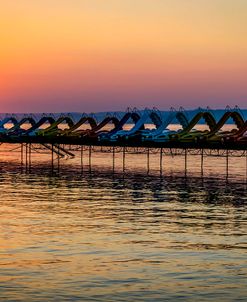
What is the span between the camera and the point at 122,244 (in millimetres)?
42594

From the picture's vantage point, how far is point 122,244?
42594 millimetres

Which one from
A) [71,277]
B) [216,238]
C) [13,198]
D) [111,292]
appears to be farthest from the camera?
[13,198]

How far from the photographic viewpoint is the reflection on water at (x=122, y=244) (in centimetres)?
3225

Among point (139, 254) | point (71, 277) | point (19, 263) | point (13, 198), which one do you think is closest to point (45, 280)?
point (71, 277)

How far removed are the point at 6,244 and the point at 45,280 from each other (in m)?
8.93

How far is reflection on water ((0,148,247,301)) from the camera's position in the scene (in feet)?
106

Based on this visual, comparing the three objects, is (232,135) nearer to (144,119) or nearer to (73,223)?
(144,119)

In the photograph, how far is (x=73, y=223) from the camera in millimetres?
50844

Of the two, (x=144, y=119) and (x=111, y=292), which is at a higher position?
(x=144, y=119)

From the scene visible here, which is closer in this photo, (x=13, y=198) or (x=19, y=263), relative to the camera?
(x=19, y=263)

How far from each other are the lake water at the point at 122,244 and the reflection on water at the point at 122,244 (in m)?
0.04

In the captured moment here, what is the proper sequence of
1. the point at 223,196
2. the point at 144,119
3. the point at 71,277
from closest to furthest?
the point at 71,277, the point at 223,196, the point at 144,119

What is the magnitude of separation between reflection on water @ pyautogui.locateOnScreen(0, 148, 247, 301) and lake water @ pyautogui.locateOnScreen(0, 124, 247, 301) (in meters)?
0.04

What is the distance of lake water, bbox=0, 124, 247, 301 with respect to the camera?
3222 centimetres
